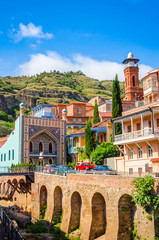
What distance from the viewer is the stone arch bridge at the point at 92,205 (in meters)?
19.0

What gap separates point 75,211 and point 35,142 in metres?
22.5

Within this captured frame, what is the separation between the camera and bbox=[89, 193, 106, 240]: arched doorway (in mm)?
21859

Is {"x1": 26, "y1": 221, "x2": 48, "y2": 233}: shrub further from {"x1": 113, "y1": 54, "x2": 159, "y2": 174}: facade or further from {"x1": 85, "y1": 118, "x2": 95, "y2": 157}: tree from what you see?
{"x1": 85, "y1": 118, "x2": 95, "y2": 157}: tree

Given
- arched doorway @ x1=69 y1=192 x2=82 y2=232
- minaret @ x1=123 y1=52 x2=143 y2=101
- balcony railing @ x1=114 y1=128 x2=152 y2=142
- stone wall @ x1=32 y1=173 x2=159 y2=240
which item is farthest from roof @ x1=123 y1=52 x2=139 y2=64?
arched doorway @ x1=69 y1=192 x2=82 y2=232

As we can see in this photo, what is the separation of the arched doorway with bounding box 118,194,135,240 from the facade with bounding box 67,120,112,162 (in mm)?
25251

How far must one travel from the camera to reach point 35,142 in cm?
4619

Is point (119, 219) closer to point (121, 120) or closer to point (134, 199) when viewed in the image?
point (134, 199)

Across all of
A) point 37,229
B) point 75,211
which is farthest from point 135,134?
point 37,229

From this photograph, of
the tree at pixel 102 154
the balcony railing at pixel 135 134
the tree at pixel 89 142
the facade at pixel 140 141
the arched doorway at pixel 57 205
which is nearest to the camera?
the facade at pixel 140 141

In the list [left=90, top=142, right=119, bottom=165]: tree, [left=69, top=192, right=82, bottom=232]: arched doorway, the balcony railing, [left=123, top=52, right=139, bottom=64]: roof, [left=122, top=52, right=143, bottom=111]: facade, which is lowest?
[left=69, top=192, right=82, bottom=232]: arched doorway

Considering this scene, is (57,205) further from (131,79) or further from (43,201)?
(131,79)

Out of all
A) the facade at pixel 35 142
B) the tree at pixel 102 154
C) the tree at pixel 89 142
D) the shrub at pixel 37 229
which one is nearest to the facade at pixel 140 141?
the tree at pixel 102 154

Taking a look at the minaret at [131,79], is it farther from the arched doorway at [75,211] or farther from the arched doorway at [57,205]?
the arched doorway at [75,211]

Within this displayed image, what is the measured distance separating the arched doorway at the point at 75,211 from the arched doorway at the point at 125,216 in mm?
6795
